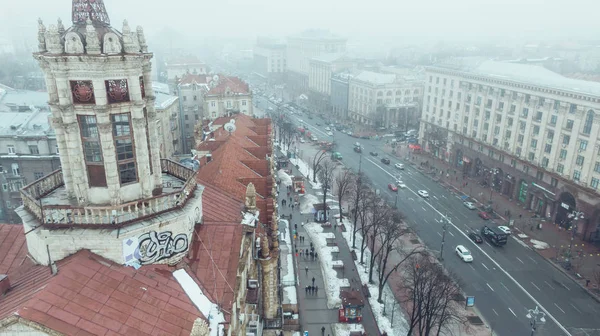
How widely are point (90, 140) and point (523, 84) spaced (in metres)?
84.6

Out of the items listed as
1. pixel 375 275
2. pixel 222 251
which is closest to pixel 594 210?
pixel 375 275

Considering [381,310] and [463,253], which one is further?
[463,253]

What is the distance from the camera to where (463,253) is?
62.2 meters

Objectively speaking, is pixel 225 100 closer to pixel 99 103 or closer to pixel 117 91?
pixel 117 91

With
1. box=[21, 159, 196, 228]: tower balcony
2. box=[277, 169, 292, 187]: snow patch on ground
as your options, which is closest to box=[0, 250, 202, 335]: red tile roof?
box=[21, 159, 196, 228]: tower balcony

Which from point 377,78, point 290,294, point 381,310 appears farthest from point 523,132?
point 377,78

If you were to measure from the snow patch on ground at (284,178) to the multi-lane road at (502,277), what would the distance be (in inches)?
813

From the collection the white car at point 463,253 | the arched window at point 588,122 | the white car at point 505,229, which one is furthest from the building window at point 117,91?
the arched window at point 588,122

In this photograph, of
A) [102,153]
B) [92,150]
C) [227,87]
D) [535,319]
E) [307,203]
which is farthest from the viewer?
[227,87]

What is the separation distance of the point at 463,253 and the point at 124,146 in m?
54.6

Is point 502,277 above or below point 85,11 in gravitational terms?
below

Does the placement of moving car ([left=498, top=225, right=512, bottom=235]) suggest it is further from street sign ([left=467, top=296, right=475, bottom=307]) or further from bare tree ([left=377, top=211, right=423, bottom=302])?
street sign ([left=467, top=296, right=475, bottom=307])

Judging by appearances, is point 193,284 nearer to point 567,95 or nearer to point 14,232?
point 14,232

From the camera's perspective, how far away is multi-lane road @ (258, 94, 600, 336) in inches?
1923
